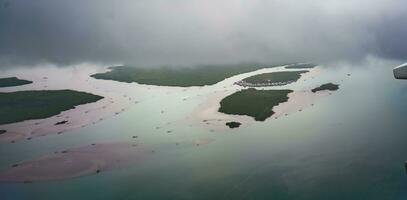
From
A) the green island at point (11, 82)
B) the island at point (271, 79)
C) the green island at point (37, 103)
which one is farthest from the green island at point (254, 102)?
the green island at point (11, 82)

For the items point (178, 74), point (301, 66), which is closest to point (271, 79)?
point (301, 66)

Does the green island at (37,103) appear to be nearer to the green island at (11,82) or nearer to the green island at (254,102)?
the green island at (11,82)

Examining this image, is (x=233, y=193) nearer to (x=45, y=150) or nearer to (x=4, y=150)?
(x=45, y=150)

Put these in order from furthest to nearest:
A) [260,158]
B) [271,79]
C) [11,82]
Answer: [11,82] → [271,79] → [260,158]

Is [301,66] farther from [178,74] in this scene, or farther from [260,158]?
[260,158]

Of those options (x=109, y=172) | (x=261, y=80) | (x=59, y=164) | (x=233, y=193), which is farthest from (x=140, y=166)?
(x=261, y=80)

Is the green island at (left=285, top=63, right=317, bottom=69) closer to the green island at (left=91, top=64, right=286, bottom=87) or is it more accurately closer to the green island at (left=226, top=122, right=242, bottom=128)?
the green island at (left=91, top=64, right=286, bottom=87)

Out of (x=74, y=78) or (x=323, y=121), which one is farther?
(x=74, y=78)

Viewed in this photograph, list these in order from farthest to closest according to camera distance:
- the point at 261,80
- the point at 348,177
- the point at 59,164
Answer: the point at 261,80 → the point at 59,164 → the point at 348,177

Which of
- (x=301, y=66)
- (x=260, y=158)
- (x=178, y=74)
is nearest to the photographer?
(x=260, y=158)
